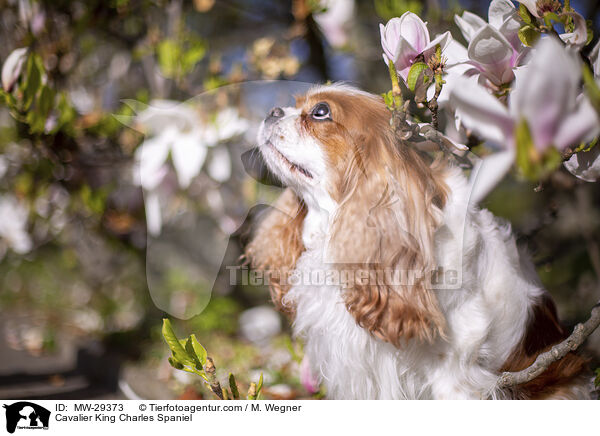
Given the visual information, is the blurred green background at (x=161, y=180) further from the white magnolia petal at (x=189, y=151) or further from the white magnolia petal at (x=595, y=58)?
the white magnolia petal at (x=595, y=58)

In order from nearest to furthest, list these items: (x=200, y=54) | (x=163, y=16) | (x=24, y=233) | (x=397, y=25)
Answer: (x=397, y=25), (x=200, y=54), (x=163, y=16), (x=24, y=233)

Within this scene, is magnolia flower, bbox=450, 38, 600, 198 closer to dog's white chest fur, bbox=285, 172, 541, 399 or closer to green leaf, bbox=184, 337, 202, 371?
dog's white chest fur, bbox=285, 172, 541, 399

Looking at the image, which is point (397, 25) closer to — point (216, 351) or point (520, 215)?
point (520, 215)

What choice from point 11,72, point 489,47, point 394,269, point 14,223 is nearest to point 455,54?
point 489,47

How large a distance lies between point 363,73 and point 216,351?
616 mm

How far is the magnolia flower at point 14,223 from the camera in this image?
1.15m

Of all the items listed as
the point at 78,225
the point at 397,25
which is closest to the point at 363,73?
the point at 397,25

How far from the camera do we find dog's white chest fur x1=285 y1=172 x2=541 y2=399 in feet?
1.87

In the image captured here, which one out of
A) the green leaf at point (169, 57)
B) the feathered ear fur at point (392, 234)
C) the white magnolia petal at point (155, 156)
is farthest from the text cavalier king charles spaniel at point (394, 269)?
the green leaf at point (169, 57)

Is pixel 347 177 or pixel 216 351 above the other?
pixel 347 177

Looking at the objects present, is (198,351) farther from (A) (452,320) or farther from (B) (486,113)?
(B) (486,113)

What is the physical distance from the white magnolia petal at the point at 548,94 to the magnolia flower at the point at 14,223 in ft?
3.83

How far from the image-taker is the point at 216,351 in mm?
913
